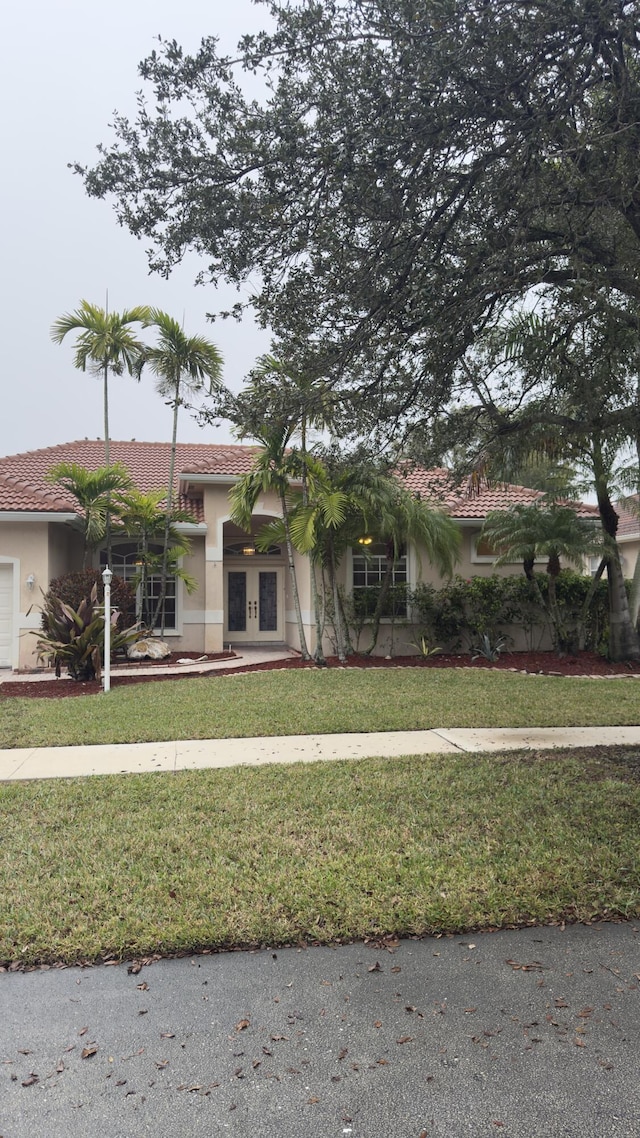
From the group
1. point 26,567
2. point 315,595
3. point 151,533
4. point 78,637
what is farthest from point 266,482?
point 26,567

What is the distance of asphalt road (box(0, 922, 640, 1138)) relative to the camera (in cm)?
253

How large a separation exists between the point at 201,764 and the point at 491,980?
13.7ft

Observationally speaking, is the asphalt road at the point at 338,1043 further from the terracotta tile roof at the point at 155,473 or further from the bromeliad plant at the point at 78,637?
the terracotta tile roof at the point at 155,473

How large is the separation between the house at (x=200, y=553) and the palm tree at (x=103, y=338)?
1.74 metres

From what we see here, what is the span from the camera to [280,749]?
25.3 ft

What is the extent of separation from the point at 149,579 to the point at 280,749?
32.0ft

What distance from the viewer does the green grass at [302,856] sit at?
3.87m

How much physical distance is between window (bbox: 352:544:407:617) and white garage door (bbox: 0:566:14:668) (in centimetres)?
723

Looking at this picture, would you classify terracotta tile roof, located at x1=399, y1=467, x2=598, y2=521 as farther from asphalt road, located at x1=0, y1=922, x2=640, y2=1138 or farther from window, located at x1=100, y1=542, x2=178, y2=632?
asphalt road, located at x1=0, y1=922, x2=640, y2=1138

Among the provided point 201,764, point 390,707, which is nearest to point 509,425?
point 390,707

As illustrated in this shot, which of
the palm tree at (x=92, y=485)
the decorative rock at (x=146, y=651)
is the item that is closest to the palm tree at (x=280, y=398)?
the palm tree at (x=92, y=485)

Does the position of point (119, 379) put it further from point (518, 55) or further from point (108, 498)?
point (518, 55)

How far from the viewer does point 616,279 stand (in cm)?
607

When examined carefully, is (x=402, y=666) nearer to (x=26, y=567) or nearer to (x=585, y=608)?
(x=585, y=608)
